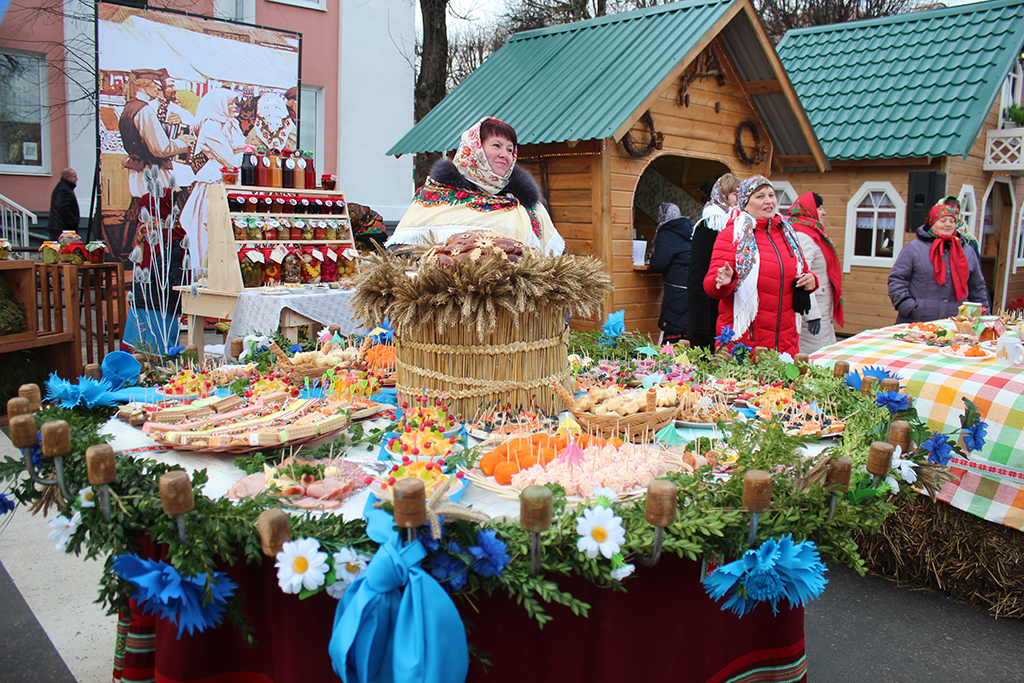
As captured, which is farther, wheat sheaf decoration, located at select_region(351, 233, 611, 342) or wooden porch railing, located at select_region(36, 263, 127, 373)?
wooden porch railing, located at select_region(36, 263, 127, 373)

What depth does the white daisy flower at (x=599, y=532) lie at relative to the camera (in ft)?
4.19

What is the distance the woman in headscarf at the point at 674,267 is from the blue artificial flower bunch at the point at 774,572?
4.46 metres

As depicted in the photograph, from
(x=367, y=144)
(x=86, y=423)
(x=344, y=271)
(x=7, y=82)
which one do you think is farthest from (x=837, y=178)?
(x=7, y=82)

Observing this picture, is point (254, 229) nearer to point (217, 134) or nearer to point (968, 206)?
point (217, 134)

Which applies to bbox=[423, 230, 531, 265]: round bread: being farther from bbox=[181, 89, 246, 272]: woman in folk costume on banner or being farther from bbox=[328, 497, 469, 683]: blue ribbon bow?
bbox=[181, 89, 246, 272]: woman in folk costume on banner

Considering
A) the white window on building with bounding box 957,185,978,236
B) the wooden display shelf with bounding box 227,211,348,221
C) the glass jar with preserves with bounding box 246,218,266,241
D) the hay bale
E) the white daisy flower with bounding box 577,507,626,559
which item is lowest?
the hay bale

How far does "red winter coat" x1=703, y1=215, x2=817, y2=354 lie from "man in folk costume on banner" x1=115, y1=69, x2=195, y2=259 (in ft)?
18.7

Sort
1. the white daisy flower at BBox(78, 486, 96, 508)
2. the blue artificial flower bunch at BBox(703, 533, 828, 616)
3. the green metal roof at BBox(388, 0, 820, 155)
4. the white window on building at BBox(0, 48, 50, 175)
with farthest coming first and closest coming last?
the white window on building at BBox(0, 48, 50, 175), the green metal roof at BBox(388, 0, 820, 155), the white daisy flower at BBox(78, 486, 96, 508), the blue artificial flower bunch at BBox(703, 533, 828, 616)

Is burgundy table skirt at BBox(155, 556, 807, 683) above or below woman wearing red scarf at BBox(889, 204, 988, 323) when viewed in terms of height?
below

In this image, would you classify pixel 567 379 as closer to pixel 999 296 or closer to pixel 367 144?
pixel 999 296

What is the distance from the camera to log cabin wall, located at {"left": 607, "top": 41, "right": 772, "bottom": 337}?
6.20 metres

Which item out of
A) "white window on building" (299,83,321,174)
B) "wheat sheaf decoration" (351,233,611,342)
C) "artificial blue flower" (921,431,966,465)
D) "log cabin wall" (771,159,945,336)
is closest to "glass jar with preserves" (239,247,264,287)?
"wheat sheaf decoration" (351,233,611,342)

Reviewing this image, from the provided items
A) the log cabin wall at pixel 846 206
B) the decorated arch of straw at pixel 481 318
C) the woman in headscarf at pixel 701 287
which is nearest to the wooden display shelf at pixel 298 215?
the woman in headscarf at pixel 701 287

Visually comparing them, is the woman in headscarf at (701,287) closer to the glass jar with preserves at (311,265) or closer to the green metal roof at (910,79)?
the glass jar with preserves at (311,265)
